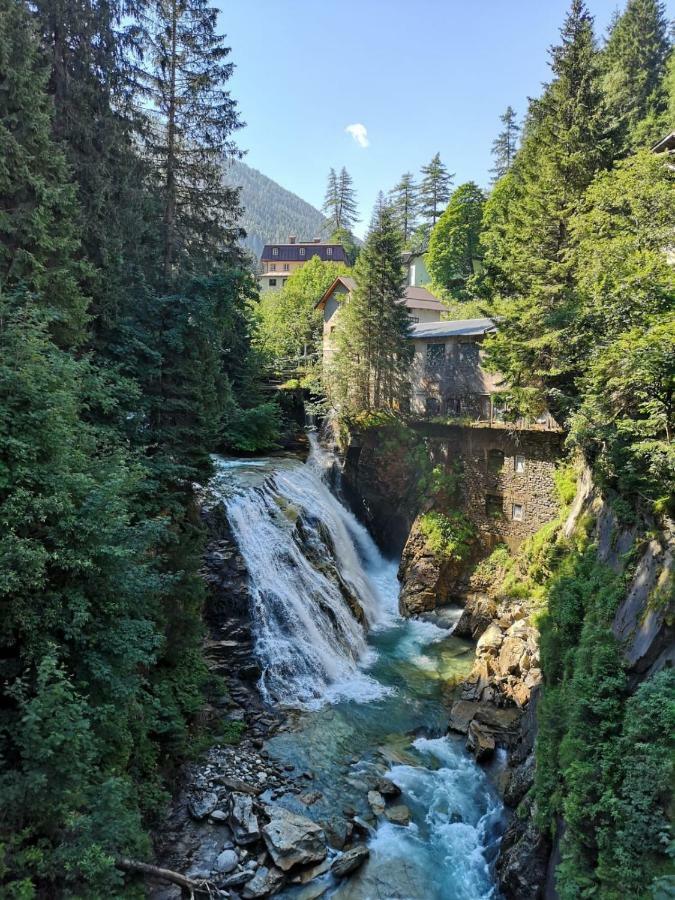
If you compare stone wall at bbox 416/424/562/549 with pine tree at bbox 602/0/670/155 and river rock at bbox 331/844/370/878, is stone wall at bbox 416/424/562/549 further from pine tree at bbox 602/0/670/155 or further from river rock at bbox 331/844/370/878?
pine tree at bbox 602/0/670/155

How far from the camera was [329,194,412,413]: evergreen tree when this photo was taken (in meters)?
28.8

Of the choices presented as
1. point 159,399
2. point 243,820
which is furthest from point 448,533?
point 243,820

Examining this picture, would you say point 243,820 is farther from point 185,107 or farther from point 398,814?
point 185,107

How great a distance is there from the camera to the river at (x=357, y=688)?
398 inches

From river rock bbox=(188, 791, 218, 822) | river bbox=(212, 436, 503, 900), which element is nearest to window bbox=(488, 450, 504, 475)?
river bbox=(212, 436, 503, 900)

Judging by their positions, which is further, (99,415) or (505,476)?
(505,476)

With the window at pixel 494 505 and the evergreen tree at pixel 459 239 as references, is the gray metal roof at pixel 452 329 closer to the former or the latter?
the window at pixel 494 505

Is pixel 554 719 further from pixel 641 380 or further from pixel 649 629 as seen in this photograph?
pixel 641 380

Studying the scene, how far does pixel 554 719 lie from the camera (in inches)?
372

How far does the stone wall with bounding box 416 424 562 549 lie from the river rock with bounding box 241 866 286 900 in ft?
57.1

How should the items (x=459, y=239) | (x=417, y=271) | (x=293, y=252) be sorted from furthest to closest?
(x=293, y=252) → (x=417, y=271) → (x=459, y=239)

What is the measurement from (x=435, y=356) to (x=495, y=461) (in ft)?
26.8

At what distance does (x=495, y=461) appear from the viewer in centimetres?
2450

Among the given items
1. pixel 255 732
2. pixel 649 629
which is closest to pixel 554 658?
pixel 649 629
